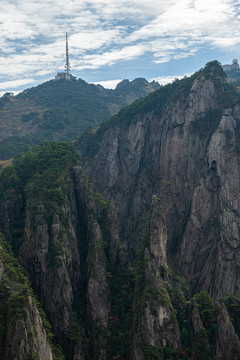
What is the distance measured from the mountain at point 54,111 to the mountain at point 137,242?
50.2 meters

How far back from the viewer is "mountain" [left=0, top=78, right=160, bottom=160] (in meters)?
134

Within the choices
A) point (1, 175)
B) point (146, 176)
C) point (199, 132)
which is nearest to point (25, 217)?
point (1, 175)

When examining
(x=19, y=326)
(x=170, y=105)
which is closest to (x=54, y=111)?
(x=170, y=105)

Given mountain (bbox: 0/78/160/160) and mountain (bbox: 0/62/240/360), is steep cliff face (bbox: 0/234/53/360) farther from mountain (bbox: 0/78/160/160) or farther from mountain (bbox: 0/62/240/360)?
mountain (bbox: 0/78/160/160)

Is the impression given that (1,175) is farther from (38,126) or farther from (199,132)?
(38,126)

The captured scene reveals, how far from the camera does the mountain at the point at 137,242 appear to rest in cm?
4134

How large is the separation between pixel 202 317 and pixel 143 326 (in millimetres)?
8953

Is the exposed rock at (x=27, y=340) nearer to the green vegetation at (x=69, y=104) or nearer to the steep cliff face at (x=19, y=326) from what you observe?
the steep cliff face at (x=19, y=326)

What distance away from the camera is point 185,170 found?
7894 centimetres

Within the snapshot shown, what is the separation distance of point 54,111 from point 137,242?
Answer: 3920 inches

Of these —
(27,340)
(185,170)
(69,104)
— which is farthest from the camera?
(69,104)

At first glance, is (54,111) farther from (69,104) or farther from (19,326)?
(19,326)

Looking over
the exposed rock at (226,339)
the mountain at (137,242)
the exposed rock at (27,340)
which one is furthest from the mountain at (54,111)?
the exposed rock at (226,339)

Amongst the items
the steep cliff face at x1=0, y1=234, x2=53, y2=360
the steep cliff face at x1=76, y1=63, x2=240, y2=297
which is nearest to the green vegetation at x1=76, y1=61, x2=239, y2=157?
the steep cliff face at x1=76, y1=63, x2=240, y2=297
